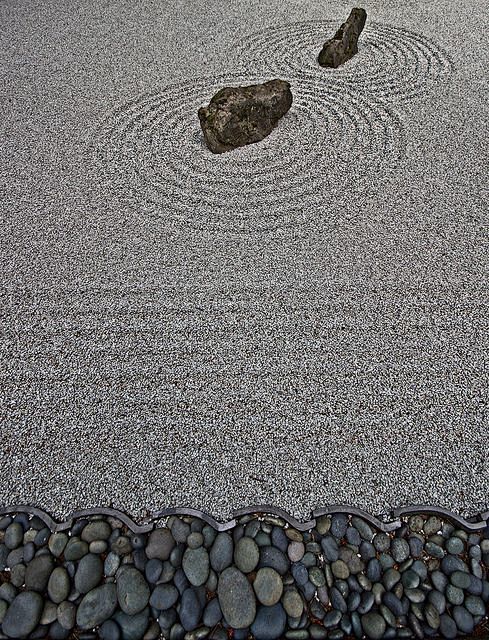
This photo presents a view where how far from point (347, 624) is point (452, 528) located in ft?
1.08

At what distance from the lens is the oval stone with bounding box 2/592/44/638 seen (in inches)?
44.3

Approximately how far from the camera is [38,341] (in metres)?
1.64

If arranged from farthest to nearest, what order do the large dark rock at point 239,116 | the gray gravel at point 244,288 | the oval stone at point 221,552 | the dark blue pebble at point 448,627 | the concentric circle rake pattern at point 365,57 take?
the concentric circle rake pattern at point 365,57, the large dark rock at point 239,116, the gray gravel at point 244,288, the oval stone at point 221,552, the dark blue pebble at point 448,627

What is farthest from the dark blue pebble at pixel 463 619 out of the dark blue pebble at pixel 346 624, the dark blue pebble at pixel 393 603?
the dark blue pebble at pixel 346 624

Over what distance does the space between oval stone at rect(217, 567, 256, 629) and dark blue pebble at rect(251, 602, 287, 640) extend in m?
0.01

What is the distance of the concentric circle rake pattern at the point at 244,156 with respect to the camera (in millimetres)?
2025

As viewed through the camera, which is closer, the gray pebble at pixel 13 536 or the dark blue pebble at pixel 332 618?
the dark blue pebble at pixel 332 618

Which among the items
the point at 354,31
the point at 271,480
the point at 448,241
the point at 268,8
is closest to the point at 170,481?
the point at 271,480

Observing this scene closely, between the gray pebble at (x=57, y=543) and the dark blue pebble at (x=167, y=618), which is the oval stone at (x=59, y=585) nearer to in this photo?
the gray pebble at (x=57, y=543)

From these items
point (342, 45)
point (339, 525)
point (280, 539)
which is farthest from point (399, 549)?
point (342, 45)

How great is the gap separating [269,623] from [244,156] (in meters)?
1.73

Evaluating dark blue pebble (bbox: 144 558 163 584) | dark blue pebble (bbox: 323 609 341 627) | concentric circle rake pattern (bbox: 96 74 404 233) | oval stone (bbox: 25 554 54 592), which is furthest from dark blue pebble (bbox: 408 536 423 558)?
concentric circle rake pattern (bbox: 96 74 404 233)

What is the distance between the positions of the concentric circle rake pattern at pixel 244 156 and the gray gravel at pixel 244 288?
0.04 feet

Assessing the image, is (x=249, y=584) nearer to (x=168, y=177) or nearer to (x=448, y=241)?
(x=448, y=241)
